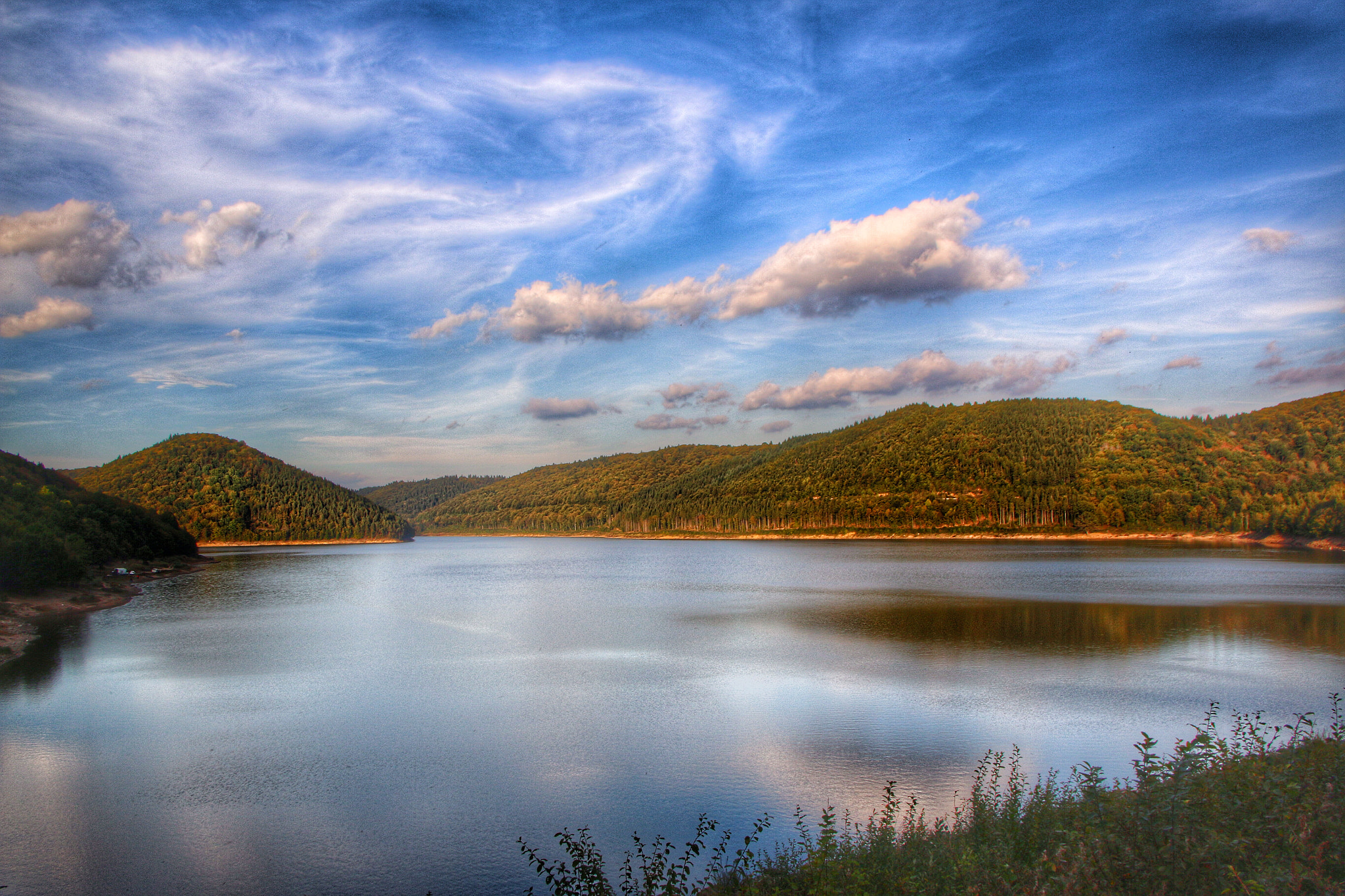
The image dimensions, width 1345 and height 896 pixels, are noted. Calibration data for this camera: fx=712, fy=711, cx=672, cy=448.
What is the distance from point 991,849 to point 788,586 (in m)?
46.8

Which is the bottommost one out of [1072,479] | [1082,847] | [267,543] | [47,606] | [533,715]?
[267,543]

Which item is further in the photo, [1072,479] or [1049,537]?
[1072,479]

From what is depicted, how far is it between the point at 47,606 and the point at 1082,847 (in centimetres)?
5101

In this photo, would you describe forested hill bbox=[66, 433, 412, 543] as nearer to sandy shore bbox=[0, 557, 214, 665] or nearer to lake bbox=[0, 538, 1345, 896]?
sandy shore bbox=[0, 557, 214, 665]

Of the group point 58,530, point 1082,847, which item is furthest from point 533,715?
point 58,530

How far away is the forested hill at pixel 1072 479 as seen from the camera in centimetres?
11388

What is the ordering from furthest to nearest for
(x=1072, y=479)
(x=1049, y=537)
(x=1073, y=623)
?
(x=1072, y=479)
(x=1049, y=537)
(x=1073, y=623)

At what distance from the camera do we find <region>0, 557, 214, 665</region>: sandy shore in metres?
30.6

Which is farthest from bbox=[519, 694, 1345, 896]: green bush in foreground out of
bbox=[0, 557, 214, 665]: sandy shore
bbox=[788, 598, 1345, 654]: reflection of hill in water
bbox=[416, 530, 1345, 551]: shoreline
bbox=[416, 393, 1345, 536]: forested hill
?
bbox=[416, 393, 1345, 536]: forested hill

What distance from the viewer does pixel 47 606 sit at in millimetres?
39594

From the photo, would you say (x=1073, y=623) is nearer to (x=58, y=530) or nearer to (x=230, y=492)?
(x=58, y=530)

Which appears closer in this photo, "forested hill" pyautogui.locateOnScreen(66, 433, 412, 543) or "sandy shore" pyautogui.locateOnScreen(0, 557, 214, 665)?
"sandy shore" pyautogui.locateOnScreen(0, 557, 214, 665)

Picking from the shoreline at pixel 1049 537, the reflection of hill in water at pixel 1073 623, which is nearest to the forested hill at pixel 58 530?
the reflection of hill in water at pixel 1073 623

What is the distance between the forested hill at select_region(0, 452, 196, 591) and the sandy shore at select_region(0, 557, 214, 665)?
2.64ft
